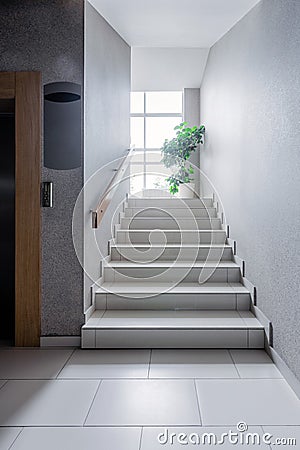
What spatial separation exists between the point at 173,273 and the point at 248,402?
1830mm

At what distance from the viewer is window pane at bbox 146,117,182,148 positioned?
8.10m

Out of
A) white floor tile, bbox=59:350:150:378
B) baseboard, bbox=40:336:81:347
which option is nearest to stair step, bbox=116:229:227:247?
baseboard, bbox=40:336:81:347

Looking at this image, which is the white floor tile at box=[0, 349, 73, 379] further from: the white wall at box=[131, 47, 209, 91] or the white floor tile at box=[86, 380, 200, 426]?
the white wall at box=[131, 47, 209, 91]

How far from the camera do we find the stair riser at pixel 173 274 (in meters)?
4.18

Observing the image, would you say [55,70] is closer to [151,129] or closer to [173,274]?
[173,274]

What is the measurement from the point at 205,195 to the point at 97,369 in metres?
4.21

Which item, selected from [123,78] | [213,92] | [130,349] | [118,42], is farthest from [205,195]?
[130,349]

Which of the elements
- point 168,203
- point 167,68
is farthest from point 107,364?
point 167,68

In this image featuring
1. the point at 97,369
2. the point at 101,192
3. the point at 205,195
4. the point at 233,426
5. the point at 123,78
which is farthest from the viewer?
the point at 205,195

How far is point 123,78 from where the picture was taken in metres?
5.09

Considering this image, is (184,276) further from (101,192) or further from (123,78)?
(123,78)

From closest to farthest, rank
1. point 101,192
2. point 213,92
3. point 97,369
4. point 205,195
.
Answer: point 97,369, point 101,192, point 213,92, point 205,195

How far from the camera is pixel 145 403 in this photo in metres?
2.44

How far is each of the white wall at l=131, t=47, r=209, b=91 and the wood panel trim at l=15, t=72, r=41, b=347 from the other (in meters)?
3.20
